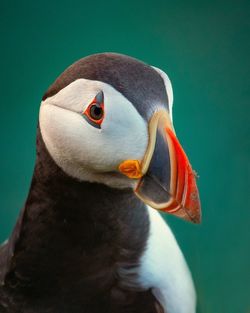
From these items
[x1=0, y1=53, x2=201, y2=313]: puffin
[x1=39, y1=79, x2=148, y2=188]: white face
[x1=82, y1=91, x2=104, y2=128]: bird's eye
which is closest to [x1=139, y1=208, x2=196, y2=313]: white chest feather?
[x1=0, y1=53, x2=201, y2=313]: puffin

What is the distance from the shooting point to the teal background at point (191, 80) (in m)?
1.57

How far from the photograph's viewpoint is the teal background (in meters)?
1.57

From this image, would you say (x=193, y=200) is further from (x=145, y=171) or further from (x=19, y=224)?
(x=19, y=224)

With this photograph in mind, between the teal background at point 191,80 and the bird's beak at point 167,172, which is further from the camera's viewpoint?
the teal background at point 191,80

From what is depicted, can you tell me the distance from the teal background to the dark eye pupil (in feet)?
2.62

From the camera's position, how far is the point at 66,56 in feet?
6.17

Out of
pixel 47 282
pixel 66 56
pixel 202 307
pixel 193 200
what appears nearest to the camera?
pixel 193 200

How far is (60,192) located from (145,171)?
0.23 metres

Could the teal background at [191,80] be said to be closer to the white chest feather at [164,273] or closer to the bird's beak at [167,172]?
the white chest feather at [164,273]

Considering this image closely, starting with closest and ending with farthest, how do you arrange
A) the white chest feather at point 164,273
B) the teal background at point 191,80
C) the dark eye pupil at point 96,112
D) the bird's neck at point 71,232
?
the dark eye pupil at point 96,112 → the bird's neck at point 71,232 → the white chest feather at point 164,273 → the teal background at point 191,80

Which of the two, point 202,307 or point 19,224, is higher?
point 19,224

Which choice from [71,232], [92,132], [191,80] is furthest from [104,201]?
[191,80]

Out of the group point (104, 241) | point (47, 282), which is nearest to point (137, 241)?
point (104, 241)

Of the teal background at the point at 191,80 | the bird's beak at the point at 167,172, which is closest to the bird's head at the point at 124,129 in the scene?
the bird's beak at the point at 167,172
